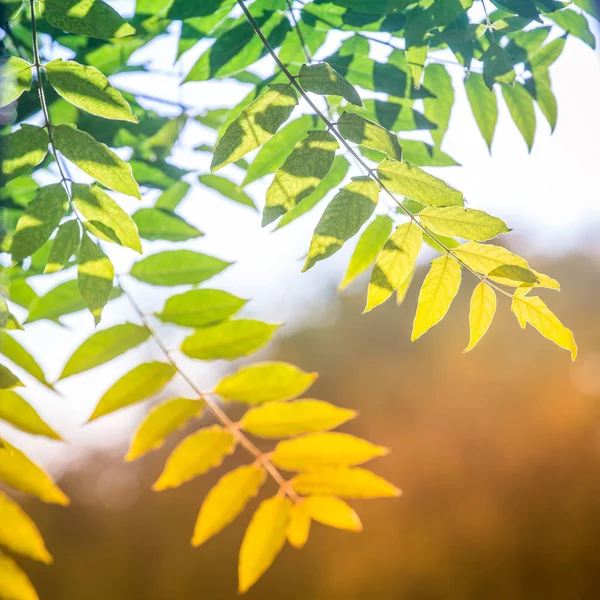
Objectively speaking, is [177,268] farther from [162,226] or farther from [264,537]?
[264,537]

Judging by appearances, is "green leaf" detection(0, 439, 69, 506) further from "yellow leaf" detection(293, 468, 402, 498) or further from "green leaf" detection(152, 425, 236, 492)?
"yellow leaf" detection(293, 468, 402, 498)

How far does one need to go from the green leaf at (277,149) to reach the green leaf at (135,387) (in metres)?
0.27

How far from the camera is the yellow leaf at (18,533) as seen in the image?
0.58 m

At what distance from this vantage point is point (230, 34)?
66 cm

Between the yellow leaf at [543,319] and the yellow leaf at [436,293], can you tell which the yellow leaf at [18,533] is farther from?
the yellow leaf at [543,319]

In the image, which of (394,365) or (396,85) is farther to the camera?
(394,365)

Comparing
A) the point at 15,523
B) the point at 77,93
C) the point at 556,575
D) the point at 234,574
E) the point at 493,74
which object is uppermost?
the point at 77,93

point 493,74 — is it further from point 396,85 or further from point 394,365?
point 394,365

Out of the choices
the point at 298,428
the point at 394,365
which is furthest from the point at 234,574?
the point at 298,428

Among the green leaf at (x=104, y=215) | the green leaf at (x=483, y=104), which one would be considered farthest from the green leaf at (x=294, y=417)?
the green leaf at (x=483, y=104)

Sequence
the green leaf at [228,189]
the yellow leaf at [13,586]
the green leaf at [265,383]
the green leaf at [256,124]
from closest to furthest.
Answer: the green leaf at [256,124] < the yellow leaf at [13,586] < the green leaf at [265,383] < the green leaf at [228,189]

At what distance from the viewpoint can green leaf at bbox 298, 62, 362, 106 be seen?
0.48 m

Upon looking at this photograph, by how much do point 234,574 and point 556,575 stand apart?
422 cm

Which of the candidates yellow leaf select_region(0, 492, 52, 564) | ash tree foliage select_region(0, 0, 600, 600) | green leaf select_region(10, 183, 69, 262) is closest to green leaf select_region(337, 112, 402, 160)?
ash tree foliage select_region(0, 0, 600, 600)
